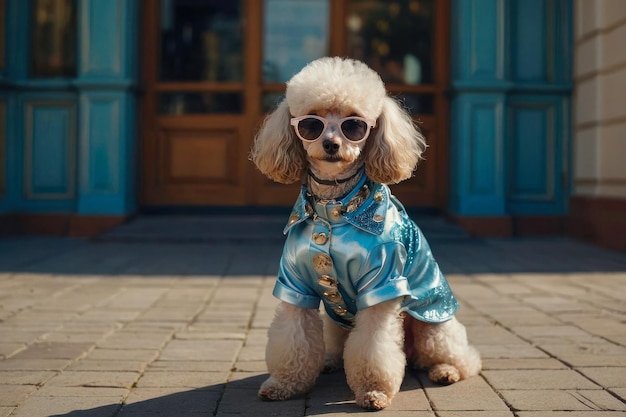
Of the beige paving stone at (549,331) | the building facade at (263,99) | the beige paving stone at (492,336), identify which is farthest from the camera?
the building facade at (263,99)

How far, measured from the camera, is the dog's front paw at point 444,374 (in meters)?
2.85

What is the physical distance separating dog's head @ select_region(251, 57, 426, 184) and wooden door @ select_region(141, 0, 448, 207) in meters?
5.41

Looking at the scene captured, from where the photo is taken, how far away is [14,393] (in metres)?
2.74

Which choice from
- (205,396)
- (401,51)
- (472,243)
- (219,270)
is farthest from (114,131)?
(205,396)

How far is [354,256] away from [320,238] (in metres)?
0.13

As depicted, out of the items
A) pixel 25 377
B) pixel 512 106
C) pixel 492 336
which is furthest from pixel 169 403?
pixel 512 106

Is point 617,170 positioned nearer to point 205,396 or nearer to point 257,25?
point 257,25

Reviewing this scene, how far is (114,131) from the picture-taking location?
25.3 feet

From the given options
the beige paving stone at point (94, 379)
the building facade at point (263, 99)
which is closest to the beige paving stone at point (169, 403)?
the beige paving stone at point (94, 379)

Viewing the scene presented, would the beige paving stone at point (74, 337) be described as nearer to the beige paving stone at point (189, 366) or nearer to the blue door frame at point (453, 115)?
the beige paving stone at point (189, 366)

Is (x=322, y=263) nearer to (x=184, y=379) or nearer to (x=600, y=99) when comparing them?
(x=184, y=379)

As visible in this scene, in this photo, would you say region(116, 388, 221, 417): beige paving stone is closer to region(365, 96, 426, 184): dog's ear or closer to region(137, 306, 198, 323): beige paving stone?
region(365, 96, 426, 184): dog's ear

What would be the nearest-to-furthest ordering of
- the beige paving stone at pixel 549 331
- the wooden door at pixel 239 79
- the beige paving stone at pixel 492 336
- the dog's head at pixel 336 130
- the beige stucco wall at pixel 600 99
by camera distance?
the dog's head at pixel 336 130
the beige paving stone at pixel 492 336
the beige paving stone at pixel 549 331
the beige stucco wall at pixel 600 99
the wooden door at pixel 239 79

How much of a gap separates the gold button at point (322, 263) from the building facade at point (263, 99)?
17.0ft
